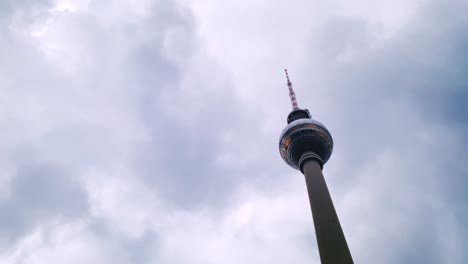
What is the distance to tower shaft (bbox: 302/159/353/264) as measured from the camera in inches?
2152

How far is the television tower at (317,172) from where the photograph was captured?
5577cm

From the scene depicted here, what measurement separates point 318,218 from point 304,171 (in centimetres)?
1542

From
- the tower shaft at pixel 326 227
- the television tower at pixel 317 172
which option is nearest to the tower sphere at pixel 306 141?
the television tower at pixel 317 172

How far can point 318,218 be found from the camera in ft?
200

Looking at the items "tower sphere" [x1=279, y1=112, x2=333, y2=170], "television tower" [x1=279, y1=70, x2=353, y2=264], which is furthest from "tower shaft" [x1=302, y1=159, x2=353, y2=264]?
"tower sphere" [x1=279, y1=112, x2=333, y2=170]

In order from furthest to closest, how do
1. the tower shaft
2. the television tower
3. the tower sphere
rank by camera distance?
the tower sphere, the television tower, the tower shaft

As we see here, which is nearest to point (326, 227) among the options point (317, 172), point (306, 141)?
point (317, 172)

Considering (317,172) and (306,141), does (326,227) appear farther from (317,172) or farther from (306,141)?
(306,141)

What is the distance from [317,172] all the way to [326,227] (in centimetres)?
1518

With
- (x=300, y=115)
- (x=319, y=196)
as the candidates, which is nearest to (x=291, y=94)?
(x=300, y=115)

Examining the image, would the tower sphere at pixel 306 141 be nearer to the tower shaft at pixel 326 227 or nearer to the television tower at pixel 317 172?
the television tower at pixel 317 172

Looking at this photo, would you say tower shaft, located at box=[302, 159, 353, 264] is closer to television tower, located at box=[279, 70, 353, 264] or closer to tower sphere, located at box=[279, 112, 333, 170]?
television tower, located at box=[279, 70, 353, 264]

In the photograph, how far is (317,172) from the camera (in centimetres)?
7169

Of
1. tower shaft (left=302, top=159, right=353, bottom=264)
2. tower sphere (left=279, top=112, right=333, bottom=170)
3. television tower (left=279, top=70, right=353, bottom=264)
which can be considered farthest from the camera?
tower sphere (left=279, top=112, right=333, bottom=170)
